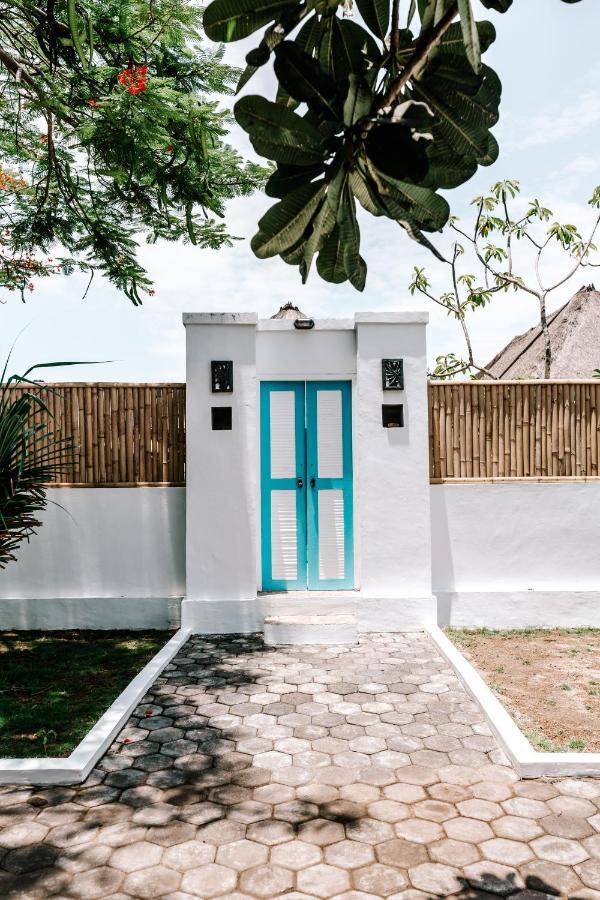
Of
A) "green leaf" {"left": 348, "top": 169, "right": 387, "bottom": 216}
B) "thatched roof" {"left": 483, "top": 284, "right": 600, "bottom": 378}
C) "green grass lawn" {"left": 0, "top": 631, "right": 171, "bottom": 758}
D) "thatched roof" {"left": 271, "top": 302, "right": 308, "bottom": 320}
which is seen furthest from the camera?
"thatched roof" {"left": 483, "top": 284, "right": 600, "bottom": 378}

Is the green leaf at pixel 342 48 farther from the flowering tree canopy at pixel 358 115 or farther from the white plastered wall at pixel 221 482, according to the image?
the white plastered wall at pixel 221 482

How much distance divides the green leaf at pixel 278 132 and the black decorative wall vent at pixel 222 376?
481cm

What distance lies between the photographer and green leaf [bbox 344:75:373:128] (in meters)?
1.39

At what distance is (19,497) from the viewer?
15.9 feet

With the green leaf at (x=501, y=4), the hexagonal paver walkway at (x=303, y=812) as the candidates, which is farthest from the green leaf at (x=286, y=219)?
the hexagonal paver walkway at (x=303, y=812)

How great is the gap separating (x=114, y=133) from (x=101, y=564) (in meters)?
4.20

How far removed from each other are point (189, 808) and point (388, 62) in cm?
317

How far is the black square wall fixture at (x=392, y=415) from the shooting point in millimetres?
6328

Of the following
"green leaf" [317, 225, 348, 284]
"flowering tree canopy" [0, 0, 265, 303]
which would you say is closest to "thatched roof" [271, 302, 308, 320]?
"flowering tree canopy" [0, 0, 265, 303]

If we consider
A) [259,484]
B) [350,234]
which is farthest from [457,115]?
[259,484]

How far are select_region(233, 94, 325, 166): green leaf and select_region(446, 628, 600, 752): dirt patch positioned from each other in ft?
11.4

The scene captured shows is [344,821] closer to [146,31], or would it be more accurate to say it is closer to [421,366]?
[421,366]

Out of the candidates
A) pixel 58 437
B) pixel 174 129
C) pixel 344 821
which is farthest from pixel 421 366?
pixel 344 821

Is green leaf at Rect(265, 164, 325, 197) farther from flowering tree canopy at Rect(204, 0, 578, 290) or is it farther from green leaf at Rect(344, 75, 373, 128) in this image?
green leaf at Rect(344, 75, 373, 128)
